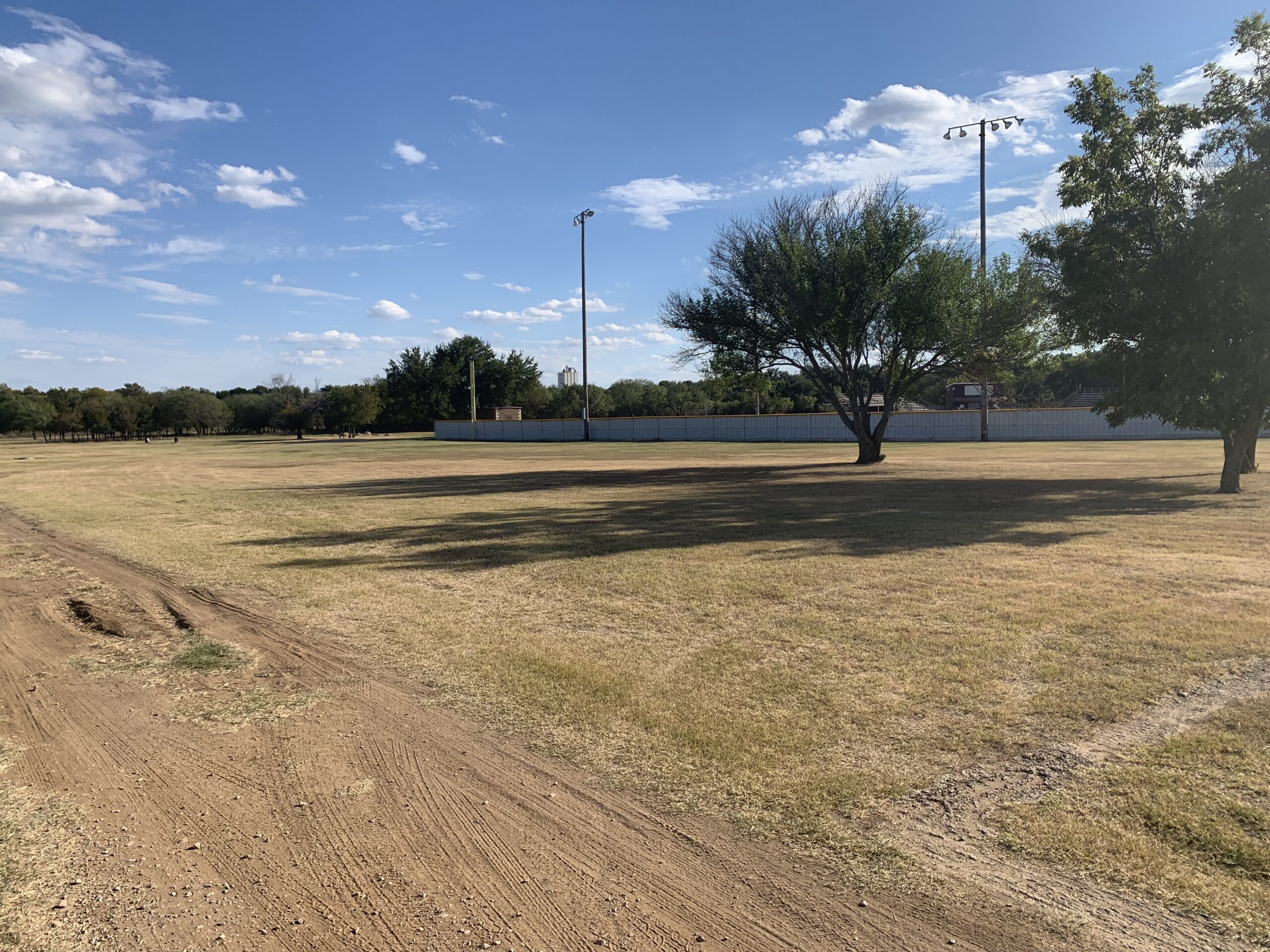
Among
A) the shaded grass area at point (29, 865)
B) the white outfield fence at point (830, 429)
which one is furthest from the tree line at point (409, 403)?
the shaded grass area at point (29, 865)

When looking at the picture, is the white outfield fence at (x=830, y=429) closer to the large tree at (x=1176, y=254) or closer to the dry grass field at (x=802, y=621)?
the large tree at (x=1176, y=254)

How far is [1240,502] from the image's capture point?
593 inches

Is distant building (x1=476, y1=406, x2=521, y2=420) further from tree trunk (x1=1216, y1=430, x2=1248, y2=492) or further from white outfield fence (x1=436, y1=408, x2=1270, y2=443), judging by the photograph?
tree trunk (x1=1216, y1=430, x2=1248, y2=492)

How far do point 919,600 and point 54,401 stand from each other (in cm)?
11818

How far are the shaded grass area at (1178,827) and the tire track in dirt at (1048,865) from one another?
0.09 m

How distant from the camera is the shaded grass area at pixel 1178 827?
318 centimetres

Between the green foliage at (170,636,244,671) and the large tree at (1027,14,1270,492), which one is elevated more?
the large tree at (1027,14,1270,492)

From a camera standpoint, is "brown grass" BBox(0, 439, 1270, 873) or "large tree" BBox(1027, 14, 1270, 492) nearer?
"brown grass" BBox(0, 439, 1270, 873)

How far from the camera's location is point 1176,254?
49.5ft

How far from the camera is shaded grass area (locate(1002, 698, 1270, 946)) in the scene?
125 inches

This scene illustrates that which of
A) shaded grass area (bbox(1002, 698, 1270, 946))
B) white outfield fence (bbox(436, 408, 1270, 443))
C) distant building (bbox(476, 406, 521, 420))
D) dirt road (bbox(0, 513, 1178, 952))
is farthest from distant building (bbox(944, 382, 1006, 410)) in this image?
dirt road (bbox(0, 513, 1178, 952))

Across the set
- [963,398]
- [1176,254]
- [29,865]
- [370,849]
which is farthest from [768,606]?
[963,398]

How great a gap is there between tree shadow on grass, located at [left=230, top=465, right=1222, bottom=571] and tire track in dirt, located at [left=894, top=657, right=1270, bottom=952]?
488 cm

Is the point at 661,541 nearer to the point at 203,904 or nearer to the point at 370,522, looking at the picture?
the point at 370,522
